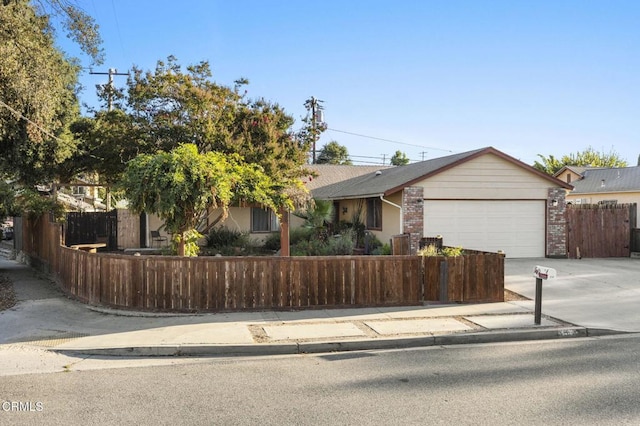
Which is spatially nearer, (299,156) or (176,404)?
(176,404)

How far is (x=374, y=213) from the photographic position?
19.3 m

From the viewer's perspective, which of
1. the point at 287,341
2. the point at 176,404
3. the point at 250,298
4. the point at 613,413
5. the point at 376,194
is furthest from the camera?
the point at 376,194

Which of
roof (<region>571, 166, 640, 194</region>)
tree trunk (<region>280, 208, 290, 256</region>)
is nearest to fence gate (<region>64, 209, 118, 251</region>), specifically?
tree trunk (<region>280, 208, 290, 256</region>)

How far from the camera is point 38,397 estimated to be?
502 cm

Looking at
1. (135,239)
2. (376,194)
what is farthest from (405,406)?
(135,239)

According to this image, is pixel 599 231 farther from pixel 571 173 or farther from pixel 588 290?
pixel 571 173

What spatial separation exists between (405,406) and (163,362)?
11.1 ft

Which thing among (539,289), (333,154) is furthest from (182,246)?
(333,154)

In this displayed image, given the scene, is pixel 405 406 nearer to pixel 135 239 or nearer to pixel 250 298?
pixel 250 298

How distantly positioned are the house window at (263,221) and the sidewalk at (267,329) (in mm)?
11497

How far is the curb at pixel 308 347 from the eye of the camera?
22.1ft

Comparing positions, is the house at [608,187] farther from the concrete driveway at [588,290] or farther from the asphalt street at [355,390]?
the asphalt street at [355,390]

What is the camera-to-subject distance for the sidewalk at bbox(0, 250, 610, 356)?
688cm

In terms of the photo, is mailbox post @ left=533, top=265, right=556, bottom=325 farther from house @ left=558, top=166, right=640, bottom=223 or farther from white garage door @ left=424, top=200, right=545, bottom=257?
house @ left=558, top=166, right=640, bottom=223
